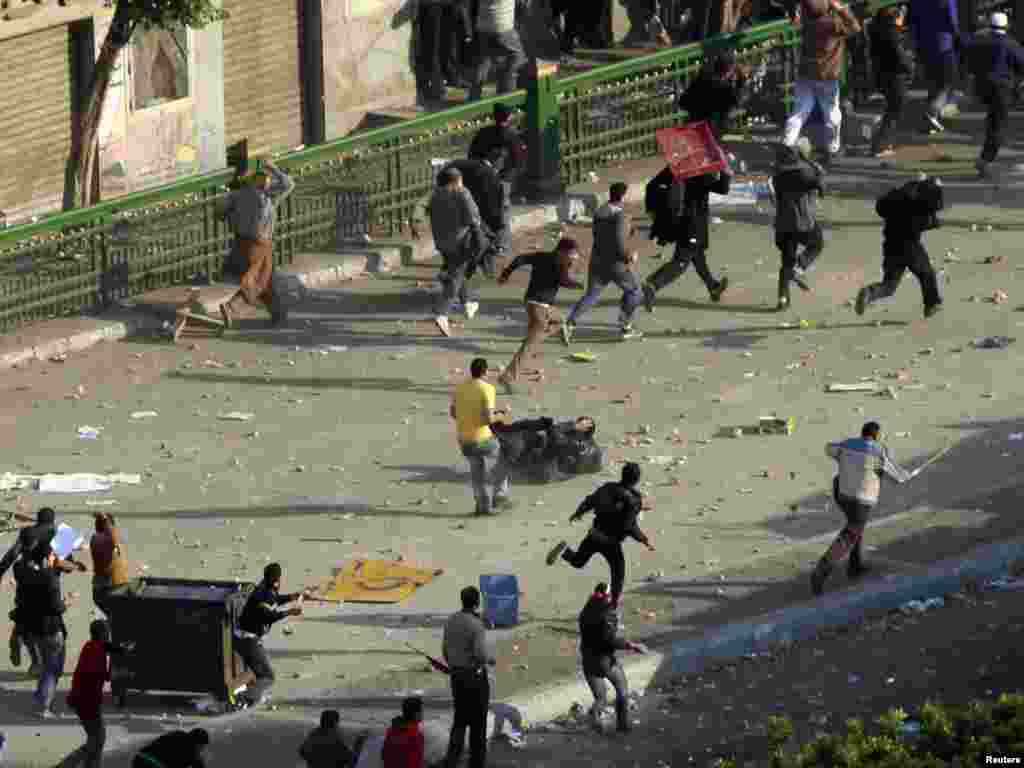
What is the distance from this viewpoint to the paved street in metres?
21.0

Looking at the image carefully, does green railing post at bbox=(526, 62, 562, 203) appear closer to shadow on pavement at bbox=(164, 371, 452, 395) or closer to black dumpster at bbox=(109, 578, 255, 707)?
shadow on pavement at bbox=(164, 371, 452, 395)

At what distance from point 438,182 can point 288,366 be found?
206 centimetres

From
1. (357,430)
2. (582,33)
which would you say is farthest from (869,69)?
(357,430)

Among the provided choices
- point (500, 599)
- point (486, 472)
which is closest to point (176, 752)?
point (500, 599)

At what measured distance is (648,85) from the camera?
30.8 metres

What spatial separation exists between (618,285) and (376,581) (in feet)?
17.8

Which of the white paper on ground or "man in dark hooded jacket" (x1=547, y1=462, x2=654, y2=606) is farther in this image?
"man in dark hooded jacket" (x1=547, y1=462, x2=654, y2=606)

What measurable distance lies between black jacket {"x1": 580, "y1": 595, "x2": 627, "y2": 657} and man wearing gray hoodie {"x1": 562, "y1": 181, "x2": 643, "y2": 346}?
7.36 meters

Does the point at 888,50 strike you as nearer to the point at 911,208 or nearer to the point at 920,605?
the point at 911,208

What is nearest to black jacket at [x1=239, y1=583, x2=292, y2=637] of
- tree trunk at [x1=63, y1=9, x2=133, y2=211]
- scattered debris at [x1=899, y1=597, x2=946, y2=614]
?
scattered debris at [x1=899, y1=597, x2=946, y2=614]

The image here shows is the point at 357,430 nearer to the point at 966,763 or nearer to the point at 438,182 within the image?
the point at 438,182

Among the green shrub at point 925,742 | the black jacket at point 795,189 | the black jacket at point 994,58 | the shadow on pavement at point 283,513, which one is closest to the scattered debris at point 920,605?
the shadow on pavement at point 283,513

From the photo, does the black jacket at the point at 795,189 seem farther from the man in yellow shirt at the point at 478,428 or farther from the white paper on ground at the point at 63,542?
the white paper on ground at the point at 63,542

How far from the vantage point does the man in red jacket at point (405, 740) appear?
1766 centimetres
